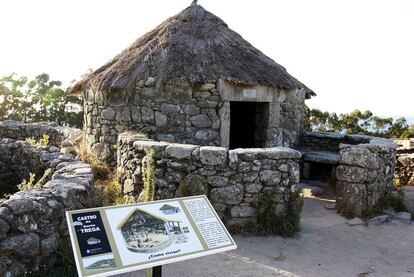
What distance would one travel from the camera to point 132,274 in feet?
12.2

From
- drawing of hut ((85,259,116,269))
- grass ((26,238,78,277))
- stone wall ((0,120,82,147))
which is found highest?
stone wall ((0,120,82,147))

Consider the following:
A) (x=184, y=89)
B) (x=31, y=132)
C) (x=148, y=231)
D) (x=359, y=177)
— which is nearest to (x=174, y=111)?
(x=184, y=89)

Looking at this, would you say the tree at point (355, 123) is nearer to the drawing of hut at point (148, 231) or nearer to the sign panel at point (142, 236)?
the sign panel at point (142, 236)

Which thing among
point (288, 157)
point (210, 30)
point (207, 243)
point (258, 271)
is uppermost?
point (210, 30)

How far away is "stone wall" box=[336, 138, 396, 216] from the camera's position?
5.87m

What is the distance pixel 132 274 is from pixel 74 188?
3.30 feet

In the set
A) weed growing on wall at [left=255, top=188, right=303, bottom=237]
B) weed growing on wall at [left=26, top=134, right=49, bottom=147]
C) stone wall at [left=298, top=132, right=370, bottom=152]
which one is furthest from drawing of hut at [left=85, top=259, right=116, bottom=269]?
stone wall at [left=298, top=132, right=370, bottom=152]

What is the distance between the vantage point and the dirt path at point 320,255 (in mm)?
3984

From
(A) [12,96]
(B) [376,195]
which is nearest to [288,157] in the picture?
(B) [376,195]

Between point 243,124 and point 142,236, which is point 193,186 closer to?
point 142,236

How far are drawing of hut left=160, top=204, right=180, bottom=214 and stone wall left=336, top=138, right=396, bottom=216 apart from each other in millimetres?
3855

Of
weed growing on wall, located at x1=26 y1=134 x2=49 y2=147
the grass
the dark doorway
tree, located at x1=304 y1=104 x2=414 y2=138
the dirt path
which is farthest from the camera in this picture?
tree, located at x1=304 y1=104 x2=414 y2=138

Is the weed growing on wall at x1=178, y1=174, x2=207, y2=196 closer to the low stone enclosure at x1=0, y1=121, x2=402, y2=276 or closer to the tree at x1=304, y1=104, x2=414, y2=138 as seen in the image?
the low stone enclosure at x1=0, y1=121, x2=402, y2=276

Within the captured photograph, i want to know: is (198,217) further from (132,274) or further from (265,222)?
(265,222)
